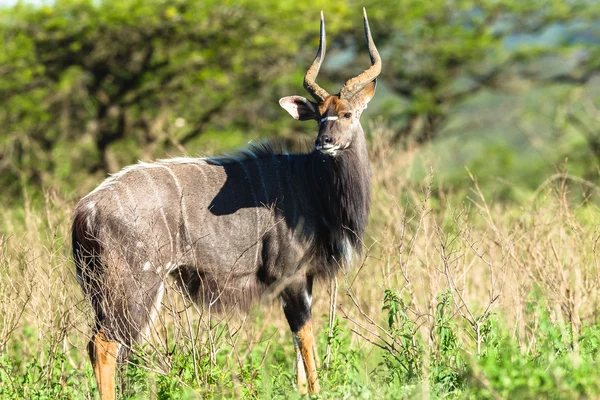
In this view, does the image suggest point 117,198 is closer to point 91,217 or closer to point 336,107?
point 91,217

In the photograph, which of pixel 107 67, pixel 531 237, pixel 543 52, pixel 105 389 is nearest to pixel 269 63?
pixel 107 67

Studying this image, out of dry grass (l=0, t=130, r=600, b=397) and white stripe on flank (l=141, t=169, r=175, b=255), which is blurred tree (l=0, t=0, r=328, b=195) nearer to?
dry grass (l=0, t=130, r=600, b=397)

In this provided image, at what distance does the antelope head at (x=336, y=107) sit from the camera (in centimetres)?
519

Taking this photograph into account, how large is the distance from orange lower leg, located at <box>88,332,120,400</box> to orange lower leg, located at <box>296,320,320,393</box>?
3.64 feet

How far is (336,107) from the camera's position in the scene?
5.38m

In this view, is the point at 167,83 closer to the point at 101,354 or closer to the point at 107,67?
the point at 107,67

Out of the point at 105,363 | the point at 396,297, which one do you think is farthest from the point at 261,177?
the point at 105,363

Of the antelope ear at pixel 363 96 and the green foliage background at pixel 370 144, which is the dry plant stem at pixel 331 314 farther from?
the antelope ear at pixel 363 96

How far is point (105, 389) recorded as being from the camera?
4.79 m

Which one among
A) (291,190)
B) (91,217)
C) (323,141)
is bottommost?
(291,190)

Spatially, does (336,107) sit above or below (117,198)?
above

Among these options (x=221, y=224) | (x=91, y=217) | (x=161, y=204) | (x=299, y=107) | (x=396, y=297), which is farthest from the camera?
(x=299, y=107)

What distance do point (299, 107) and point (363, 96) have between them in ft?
1.43

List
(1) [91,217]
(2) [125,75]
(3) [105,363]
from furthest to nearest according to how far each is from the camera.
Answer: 1. (2) [125,75]
2. (1) [91,217]
3. (3) [105,363]
